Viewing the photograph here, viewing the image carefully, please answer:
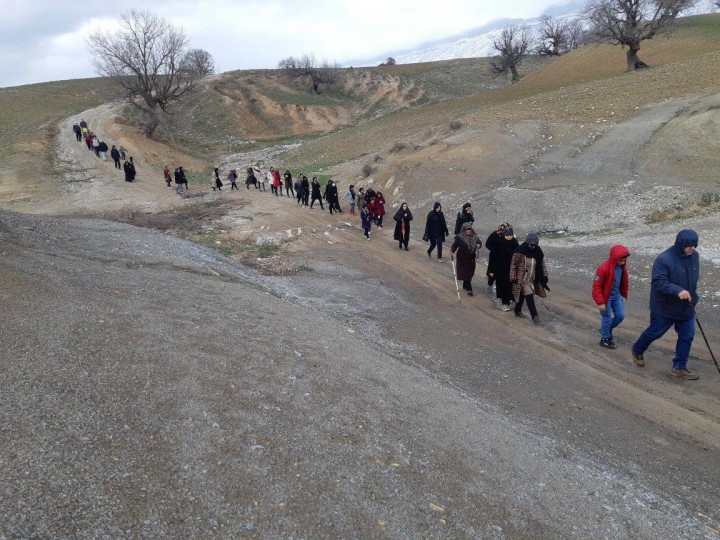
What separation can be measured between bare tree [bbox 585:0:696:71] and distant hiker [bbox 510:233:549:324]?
38.6 meters

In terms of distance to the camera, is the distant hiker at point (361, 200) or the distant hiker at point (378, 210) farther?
the distant hiker at point (378, 210)

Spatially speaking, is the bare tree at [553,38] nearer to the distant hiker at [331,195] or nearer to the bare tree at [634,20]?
the bare tree at [634,20]

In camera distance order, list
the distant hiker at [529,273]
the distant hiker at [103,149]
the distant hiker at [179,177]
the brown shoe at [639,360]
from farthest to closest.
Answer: the distant hiker at [103,149], the distant hiker at [179,177], the distant hiker at [529,273], the brown shoe at [639,360]

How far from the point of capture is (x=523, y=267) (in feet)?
28.3

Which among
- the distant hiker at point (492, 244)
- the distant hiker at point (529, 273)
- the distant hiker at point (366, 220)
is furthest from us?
the distant hiker at point (366, 220)

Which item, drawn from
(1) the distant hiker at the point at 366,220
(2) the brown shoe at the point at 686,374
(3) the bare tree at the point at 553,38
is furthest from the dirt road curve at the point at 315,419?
(3) the bare tree at the point at 553,38

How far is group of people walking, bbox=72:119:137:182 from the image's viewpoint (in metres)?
25.4

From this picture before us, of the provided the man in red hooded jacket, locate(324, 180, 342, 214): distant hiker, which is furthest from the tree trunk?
the man in red hooded jacket

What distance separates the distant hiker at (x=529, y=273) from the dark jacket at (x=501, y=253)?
35 cm

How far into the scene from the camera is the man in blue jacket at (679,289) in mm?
6293

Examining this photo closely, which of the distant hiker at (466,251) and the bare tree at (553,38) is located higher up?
the bare tree at (553,38)

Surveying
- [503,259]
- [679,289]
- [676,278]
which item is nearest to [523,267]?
[503,259]

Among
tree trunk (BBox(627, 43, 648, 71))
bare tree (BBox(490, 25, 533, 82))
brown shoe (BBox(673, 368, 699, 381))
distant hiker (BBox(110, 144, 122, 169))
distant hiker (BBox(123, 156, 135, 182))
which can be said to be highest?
bare tree (BBox(490, 25, 533, 82))

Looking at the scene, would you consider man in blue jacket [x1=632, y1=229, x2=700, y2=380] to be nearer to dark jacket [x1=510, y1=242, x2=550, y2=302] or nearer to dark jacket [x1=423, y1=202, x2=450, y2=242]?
dark jacket [x1=510, y1=242, x2=550, y2=302]
